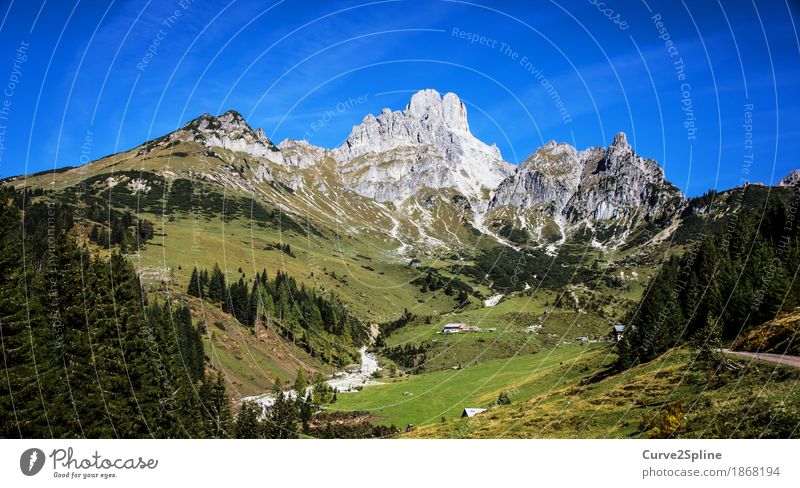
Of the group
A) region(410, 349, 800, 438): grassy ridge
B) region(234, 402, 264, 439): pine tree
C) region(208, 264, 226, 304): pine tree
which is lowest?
region(234, 402, 264, 439): pine tree

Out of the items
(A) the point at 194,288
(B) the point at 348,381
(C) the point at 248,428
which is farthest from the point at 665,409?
(A) the point at 194,288

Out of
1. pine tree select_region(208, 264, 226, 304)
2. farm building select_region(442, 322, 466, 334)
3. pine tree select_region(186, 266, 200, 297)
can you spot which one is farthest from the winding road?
farm building select_region(442, 322, 466, 334)

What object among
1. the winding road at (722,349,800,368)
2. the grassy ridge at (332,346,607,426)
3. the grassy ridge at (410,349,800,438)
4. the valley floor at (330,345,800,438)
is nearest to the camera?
the grassy ridge at (410,349,800,438)

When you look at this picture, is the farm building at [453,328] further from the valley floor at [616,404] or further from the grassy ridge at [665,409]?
the grassy ridge at [665,409]

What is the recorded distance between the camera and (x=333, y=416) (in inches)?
1687

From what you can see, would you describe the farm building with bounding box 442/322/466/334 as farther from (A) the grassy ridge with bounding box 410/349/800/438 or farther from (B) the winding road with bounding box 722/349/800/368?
(B) the winding road with bounding box 722/349/800/368

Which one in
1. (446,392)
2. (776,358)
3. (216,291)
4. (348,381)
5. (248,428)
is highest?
(216,291)

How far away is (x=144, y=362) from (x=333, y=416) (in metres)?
14.9

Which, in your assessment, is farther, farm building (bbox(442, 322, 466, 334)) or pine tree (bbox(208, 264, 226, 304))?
farm building (bbox(442, 322, 466, 334))

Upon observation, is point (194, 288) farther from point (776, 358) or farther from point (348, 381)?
point (776, 358)

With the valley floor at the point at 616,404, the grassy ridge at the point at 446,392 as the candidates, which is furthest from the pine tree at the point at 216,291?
the valley floor at the point at 616,404

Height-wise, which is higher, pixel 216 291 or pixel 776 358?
pixel 216 291
